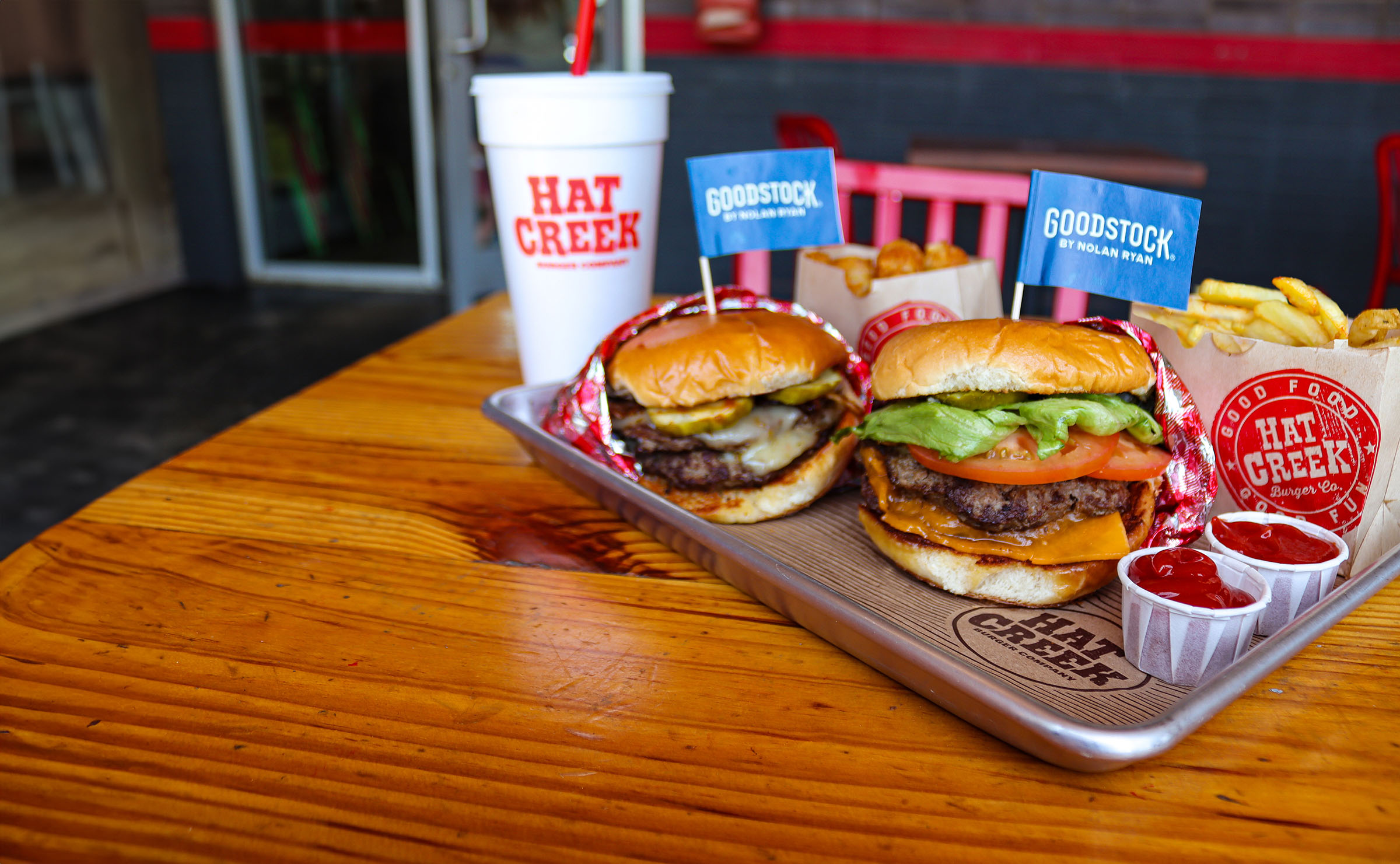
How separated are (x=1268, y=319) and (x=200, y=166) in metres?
6.79

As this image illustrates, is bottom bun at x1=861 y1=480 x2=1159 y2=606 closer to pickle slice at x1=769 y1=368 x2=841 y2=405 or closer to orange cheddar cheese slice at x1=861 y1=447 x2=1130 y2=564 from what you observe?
orange cheddar cheese slice at x1=861 y1=447 x2=1130 y2=564

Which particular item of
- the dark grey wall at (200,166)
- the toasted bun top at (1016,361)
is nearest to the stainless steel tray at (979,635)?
the toasted bun top at (1016,361)

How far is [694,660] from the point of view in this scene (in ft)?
2.91

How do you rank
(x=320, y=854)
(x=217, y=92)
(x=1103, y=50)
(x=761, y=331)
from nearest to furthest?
(x=320, y=854)
(x=761, y=331)
(x=1103, y=50)
(x=217, y=92)

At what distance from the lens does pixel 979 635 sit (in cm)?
92

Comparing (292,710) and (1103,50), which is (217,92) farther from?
(292,710)

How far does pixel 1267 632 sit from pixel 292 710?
0.92 m

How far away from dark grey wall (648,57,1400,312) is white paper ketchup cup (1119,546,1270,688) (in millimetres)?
4374

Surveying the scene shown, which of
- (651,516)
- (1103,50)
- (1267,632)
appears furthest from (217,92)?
(1267,632)

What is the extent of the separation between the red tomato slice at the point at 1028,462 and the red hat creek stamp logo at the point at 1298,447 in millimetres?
156

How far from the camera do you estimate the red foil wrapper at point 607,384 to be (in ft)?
4.22

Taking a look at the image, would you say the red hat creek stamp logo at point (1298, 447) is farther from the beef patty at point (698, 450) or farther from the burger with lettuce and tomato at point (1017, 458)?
the beef patty at point (698, 450)

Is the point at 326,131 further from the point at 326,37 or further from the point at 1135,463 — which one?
the point at 1135,463

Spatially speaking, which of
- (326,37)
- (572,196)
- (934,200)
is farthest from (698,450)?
(326,37)
